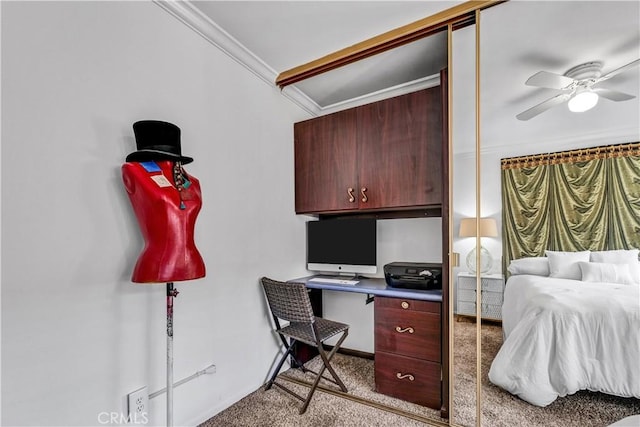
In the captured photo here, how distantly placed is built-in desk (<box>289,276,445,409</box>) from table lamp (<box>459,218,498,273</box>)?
32 cm

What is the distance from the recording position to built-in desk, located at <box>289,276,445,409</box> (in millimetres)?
1828

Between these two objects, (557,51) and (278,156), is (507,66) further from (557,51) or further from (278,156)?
(278,156)

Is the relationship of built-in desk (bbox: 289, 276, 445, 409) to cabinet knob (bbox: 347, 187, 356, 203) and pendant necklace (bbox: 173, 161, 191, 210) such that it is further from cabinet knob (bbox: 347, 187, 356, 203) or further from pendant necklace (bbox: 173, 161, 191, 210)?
pendant necklace (bbox: 173, 161, 191, 210)

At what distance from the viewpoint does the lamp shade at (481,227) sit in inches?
62.6

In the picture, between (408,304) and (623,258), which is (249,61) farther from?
(623,258)

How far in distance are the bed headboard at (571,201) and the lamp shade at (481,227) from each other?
0.19ft

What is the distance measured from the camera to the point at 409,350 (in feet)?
6.28

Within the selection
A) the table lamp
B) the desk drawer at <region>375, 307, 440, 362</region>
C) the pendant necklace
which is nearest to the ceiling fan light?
the table lamp

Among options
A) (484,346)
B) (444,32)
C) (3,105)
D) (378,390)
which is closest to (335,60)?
(444,32)

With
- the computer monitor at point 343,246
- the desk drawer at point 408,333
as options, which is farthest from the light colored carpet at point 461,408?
the computer monitor at point 343,246

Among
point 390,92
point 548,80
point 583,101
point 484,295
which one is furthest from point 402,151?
point 484,295

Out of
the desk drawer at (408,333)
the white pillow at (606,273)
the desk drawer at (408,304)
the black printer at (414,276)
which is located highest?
the white pillow at (606,273)

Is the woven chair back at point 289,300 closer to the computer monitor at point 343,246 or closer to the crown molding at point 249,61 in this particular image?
the computer monitor at point 343,246

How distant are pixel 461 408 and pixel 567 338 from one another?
0.77 meters
